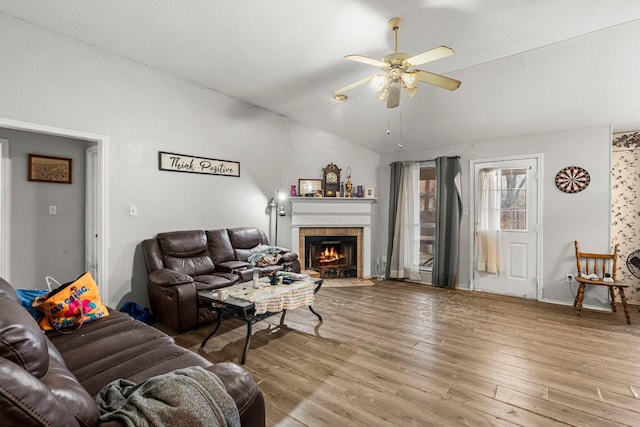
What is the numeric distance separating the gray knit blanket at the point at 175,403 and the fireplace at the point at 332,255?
435 centimetres

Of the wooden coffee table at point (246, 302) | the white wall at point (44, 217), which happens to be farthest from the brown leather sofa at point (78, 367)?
the white wall at point (44, 217)

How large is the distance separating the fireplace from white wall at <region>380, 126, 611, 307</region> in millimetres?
2813

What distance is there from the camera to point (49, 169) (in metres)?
3.68

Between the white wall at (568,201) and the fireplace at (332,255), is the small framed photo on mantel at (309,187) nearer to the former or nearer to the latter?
the fireplace at (332,255)

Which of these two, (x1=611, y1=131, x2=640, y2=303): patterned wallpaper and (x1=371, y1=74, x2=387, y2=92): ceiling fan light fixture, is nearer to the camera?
(x1=371, y1=74, x2=387, y2=92): ceiling fan light fixture

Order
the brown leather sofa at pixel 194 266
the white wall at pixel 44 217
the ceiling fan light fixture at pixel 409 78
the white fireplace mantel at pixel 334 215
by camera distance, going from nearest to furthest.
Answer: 1. the ceiling fan light fixture at pixel 409 78
2. the brown leather sofa at pixel 194 266
3. the white wall at pixel 44 217
4. the white fireplace mantel at pixel 334 215

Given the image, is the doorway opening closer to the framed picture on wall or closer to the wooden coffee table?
the framed picture on wall

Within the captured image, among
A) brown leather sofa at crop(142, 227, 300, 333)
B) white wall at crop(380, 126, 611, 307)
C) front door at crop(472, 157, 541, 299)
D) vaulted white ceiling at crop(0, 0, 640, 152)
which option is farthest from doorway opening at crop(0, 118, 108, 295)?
white wall at crop(380, 126, 611, 307)

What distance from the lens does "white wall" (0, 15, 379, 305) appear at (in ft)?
9.29

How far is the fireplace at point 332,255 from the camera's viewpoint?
5527mm

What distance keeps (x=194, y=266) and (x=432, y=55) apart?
3.38 metres

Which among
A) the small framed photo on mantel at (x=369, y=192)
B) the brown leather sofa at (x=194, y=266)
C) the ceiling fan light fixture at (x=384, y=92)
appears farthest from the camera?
the small framed photo on mantel at (x=369, y=192)

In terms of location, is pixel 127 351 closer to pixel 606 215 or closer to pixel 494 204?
pixel 494 204

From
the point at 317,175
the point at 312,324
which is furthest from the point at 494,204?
the point at 312,324
